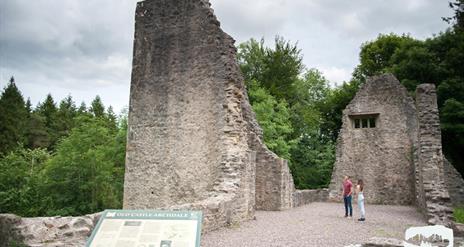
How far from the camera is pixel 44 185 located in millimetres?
15438

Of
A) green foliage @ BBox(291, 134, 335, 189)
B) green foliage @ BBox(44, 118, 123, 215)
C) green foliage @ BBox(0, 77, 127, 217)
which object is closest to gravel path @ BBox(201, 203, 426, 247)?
green foliage @ BBox(44, 118, 123, 215)

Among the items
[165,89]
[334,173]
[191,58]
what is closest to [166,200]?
[165,89]

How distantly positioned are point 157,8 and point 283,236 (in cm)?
834

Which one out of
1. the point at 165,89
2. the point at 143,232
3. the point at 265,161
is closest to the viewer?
the point at 143,232

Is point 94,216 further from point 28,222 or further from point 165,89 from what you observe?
point 165,89

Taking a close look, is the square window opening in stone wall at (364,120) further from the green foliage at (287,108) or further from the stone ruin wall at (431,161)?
the stone ruin wall at (431,161)

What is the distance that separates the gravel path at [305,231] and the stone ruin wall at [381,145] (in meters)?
7.31

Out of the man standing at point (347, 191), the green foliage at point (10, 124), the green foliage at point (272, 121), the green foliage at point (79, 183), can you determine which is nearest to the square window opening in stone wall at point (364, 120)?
the green foliage at point (272, 121)

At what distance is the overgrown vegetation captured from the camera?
15.7 meters

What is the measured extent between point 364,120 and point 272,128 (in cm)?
523

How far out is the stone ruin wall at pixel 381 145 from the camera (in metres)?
18.6

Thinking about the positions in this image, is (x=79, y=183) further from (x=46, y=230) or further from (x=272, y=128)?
(x=272, y=128)

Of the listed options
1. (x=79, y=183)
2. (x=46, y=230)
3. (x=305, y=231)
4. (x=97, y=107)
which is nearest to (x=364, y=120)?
(x=305, y=231)

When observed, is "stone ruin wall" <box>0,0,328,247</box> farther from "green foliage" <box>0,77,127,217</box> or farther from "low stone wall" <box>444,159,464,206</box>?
"low stone wall" <box>444,159,464,206</box>
